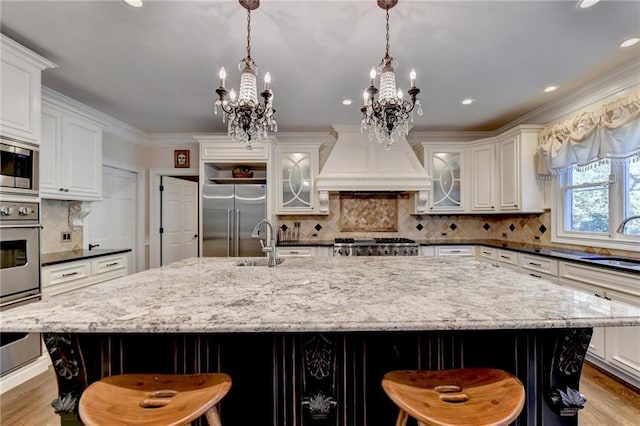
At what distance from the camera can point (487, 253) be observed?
3883 mm

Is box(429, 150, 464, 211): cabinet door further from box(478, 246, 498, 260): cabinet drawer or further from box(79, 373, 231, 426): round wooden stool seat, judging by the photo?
box(79, 373, 231, 426): round wooden stool seat

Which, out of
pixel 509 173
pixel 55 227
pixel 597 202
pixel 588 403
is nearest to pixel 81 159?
pixel 55 227

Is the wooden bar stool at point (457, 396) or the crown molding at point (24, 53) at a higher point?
the crown molding at point (24, 53)

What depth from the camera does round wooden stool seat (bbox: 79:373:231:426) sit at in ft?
2.91

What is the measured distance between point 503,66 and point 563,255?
1.80 meters

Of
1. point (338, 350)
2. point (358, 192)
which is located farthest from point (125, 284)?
point (358, 192)

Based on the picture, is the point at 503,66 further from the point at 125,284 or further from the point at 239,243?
the point at 239,243

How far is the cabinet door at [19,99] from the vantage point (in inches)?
80.7

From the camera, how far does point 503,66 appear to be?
2.51m

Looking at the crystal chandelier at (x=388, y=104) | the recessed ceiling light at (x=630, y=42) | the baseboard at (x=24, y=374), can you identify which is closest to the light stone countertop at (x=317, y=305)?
the crystal chandelier at (x=388, y=104)

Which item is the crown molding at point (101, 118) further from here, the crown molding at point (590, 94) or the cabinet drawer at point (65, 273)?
the crown molding at point (590, 94)

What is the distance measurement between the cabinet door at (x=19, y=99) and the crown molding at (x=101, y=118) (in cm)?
60

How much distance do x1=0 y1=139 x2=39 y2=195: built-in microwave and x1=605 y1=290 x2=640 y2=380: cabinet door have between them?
4436 millimetres

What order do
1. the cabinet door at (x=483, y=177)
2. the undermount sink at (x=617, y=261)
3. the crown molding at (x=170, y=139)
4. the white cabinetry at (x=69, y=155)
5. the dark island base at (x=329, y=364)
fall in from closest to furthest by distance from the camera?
the dark island base at (x=329, y=364), the undermount sink at (x=617, y=261), the white cabinetry at (x=69, y=155), the cabinet door at (x=483, y=177), the crown molding at (x=170, y=139)
